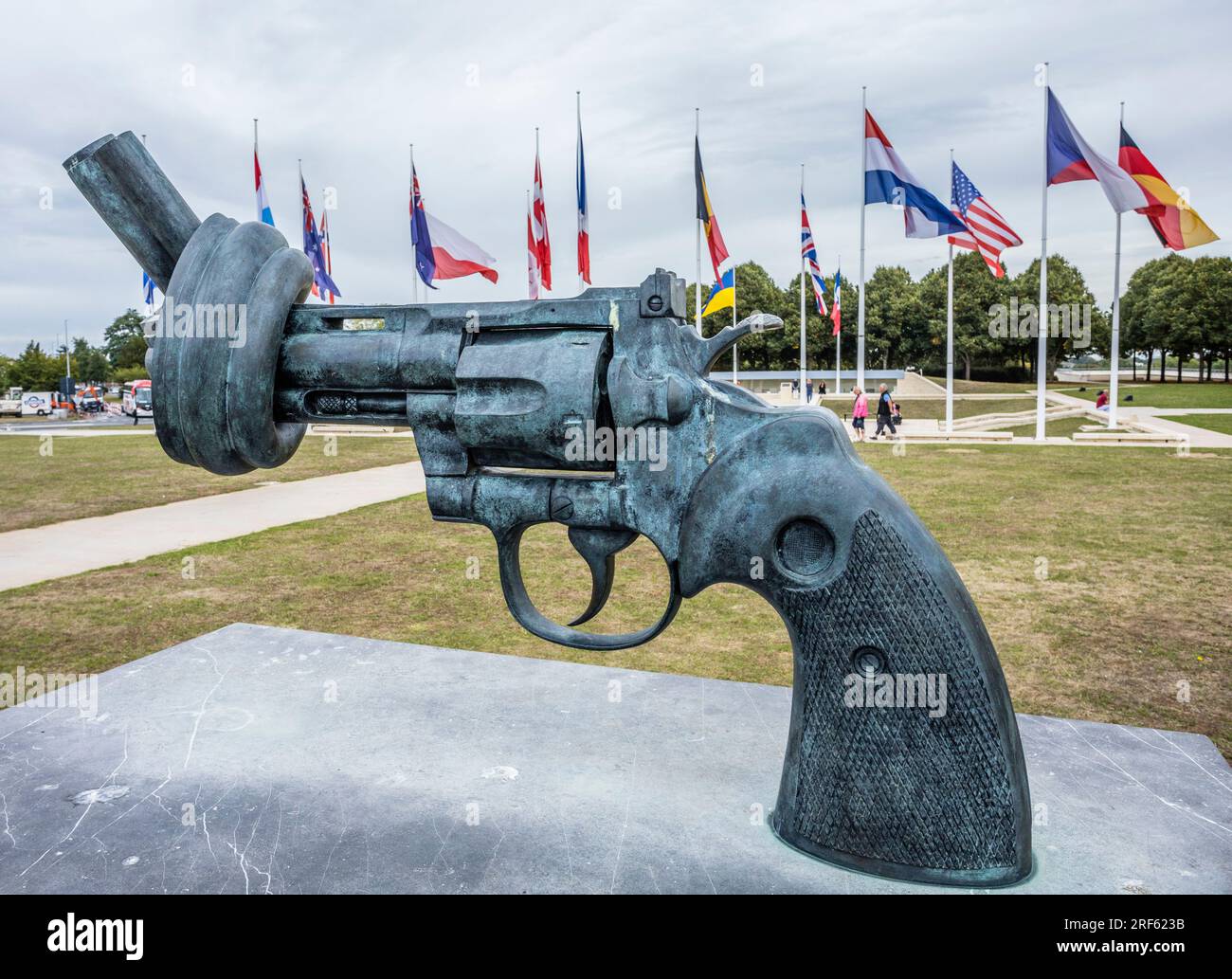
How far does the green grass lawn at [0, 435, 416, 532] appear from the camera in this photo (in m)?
9.73

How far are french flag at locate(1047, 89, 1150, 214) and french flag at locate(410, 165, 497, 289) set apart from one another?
9057mm

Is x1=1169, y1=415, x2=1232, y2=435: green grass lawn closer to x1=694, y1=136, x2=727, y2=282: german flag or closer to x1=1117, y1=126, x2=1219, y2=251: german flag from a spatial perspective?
x1=1117, y1=126, x2=1219, y2=251: german flag

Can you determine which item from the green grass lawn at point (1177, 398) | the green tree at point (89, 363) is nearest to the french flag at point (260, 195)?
the green grass lawn at point (1177, 398)

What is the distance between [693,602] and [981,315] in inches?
1867

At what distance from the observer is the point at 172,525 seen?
8477mm

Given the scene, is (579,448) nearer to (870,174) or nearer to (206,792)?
(206,792)

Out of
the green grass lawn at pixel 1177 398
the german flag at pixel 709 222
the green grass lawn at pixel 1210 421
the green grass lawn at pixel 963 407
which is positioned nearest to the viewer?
the german flag at pixel 709 222

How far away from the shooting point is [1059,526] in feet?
26.7

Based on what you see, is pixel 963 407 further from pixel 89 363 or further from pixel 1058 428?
pixel 89 363

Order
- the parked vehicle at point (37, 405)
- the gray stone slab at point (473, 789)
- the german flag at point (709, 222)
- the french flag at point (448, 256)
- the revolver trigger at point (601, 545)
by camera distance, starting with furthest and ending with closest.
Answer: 1. the parked vehicle at point (37, 405)
2. the german flag at point (709, 222)
3. the french flag at point (448, 256)
4. the revolver trigger at point (601, 545)
5. the gray stone slab at point (473, 789)

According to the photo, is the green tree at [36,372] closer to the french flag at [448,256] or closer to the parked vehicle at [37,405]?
the parked vehicle at [37,405]

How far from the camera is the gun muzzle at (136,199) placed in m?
2.06

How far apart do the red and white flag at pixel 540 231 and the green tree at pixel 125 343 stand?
170 feet
